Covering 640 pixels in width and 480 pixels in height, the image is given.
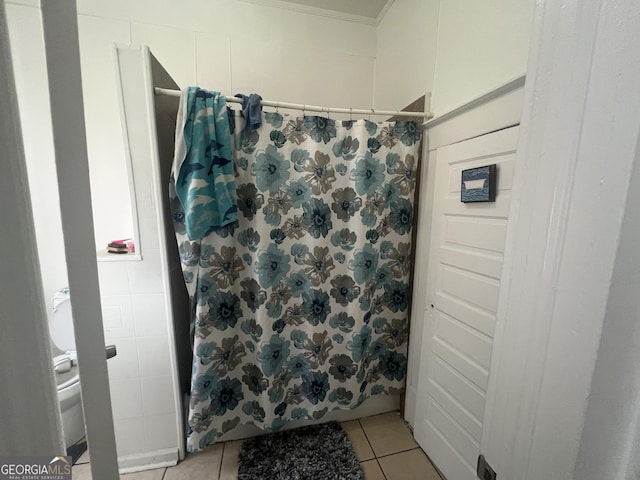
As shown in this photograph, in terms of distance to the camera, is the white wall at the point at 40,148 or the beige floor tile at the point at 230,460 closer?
the white wall at the point at 40,148

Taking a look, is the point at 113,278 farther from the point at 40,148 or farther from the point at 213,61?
the point at 213,61

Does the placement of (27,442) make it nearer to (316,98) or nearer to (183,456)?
(183,456)

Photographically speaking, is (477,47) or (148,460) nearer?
(477,47)

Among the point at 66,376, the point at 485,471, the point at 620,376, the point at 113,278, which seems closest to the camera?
the point at 620,376

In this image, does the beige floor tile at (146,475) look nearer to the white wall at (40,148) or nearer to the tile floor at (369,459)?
the tile floor at (369,459)

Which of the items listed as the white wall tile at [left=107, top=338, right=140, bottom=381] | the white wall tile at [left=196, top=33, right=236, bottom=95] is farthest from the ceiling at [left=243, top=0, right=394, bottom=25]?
the white wall tile at [left=107, top=338, right=140, bottom=381]

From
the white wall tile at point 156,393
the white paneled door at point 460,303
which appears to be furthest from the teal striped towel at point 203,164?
the white paneled door at point 460,303

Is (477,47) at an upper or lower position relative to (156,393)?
upper

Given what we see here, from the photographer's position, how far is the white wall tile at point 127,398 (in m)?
1.17

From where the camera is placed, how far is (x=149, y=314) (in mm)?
1145

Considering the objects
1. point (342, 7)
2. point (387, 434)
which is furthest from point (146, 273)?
point (342, 7)

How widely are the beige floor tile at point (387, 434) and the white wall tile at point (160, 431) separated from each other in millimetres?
1088

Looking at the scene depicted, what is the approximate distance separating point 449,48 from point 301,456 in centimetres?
223

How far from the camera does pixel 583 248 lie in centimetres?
28
